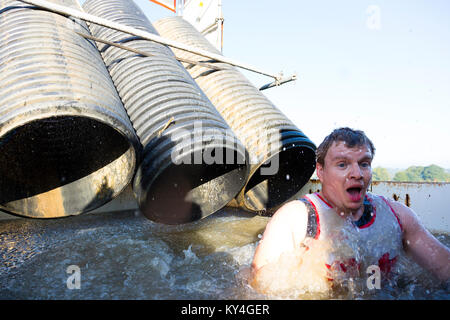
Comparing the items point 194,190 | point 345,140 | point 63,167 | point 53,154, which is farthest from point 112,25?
point 345,140

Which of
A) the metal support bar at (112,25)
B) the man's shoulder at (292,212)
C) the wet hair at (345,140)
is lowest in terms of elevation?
the man's shoulder at (292,212)

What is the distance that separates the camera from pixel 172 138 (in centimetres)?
324

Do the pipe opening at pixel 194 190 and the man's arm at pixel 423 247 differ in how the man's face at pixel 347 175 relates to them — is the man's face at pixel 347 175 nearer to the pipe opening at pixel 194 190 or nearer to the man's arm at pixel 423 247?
the man's arm at pixel 423 247

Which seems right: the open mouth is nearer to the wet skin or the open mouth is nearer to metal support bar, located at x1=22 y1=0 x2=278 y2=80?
the wet skin

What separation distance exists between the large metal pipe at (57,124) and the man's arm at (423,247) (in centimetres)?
269

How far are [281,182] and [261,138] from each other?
1.33m

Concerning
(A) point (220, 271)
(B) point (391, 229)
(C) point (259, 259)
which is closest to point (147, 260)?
(A) point (220, 271)

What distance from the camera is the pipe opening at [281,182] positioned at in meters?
4.79

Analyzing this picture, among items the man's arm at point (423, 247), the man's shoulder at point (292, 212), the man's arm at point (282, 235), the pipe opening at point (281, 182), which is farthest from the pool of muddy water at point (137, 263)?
the man's shoulder at point (292, 212)

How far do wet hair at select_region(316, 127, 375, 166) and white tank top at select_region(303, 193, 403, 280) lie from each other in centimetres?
36

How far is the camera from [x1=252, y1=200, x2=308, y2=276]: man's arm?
79.4 inches

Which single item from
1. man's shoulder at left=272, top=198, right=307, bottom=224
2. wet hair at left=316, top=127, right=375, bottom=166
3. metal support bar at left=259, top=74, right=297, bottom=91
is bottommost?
man's shoulder at left=272, top=198, right=307, bottom=224

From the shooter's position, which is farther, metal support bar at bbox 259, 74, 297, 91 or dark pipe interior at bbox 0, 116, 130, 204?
metal support bar at bbox 259, 74, 297, 91

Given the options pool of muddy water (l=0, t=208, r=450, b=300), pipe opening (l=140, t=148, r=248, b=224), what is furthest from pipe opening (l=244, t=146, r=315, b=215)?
pipe opening (l=140, t=148, r=248, b=224)
